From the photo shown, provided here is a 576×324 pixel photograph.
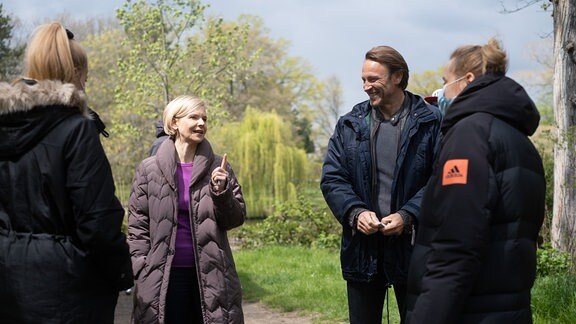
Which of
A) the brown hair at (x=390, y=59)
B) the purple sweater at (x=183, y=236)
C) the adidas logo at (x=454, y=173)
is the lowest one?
the purple sweater at (x=183, y=236)

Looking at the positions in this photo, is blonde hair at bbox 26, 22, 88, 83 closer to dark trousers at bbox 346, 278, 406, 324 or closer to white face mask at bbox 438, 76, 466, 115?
white face mask at bbox 438, 76, 466, 115

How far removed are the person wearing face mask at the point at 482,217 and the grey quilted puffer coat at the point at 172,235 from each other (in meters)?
1.59

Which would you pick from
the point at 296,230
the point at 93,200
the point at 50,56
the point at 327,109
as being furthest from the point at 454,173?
the point at 327,109

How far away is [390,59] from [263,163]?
24044mm

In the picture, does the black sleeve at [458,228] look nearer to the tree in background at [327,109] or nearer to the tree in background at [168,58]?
the tree in background at [168,58]

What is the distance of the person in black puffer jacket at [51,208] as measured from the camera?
310 cm

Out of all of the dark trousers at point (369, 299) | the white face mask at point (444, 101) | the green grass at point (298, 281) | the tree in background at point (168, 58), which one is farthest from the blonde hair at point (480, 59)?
the tree in background at point (168, 58)

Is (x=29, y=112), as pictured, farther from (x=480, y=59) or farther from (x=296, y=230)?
(x=296, y=230)

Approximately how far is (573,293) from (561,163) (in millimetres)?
4335

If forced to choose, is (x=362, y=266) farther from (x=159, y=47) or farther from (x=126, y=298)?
(x=159, y=47)

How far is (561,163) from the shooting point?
10805 mm

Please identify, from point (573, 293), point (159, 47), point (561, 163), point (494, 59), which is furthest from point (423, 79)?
point (494, 59)

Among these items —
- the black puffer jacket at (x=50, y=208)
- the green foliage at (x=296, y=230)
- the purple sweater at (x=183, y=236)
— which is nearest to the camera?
the black puffer jacket at (x=50, y=208)

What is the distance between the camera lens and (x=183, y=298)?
4.53 meters
